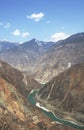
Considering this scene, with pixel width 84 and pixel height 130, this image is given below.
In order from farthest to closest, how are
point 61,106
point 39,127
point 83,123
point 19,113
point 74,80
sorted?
point 74,80 < point 61,106 < point 83,123 < point 19,113 < point 39,127

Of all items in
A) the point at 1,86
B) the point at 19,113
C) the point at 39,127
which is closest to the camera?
the point at 39,127

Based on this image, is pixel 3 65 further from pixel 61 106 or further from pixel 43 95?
pixel 61 106

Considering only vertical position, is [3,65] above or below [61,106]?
above

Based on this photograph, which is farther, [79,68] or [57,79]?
[57,79]

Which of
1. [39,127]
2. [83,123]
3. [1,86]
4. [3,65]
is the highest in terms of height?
[3,65]

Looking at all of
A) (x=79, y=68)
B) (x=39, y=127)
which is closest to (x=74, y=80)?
(x=79, y=68)

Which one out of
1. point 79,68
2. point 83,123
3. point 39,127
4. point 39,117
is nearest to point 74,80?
point 79,68

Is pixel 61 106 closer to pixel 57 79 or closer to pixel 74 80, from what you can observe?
pixel 74 80
